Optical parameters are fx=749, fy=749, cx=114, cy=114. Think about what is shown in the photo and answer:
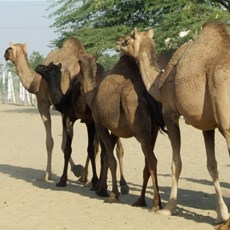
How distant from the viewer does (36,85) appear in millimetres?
13078

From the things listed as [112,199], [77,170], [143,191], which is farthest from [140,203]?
[77,170]

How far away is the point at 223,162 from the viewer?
14.6 meters

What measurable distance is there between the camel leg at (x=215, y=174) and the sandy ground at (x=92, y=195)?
16cm

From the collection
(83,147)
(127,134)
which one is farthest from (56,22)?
(127,134)

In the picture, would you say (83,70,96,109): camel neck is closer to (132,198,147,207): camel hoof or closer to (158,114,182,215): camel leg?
(132,198,147,207): camel hoof

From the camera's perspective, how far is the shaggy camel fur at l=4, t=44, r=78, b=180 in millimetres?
12625

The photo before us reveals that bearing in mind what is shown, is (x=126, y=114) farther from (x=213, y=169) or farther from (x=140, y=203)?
(x=213, y=169)

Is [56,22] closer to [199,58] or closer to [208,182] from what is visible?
[208,182]

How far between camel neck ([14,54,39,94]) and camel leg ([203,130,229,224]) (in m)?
4.86

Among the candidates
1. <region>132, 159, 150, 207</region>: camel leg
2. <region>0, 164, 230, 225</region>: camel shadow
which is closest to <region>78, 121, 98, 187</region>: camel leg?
<region>0, 164, 230, 225</region>: camel shadow

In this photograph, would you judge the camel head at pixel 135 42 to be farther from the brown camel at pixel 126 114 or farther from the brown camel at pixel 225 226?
the brown camel at pixel 225 226

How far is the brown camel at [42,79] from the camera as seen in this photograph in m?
12.4

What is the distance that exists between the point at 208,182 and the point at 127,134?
108 inches

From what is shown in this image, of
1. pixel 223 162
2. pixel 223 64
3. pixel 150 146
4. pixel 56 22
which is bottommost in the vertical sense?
pixel 223 162
